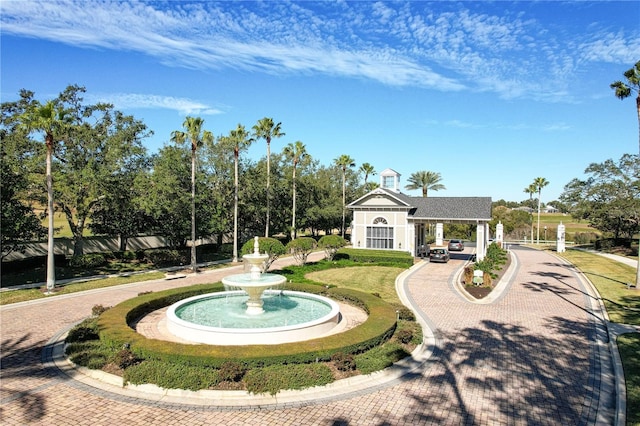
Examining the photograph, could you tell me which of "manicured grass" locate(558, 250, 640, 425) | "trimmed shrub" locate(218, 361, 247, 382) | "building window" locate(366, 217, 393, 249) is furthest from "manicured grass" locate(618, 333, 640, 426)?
"building window" locate(366, 217, 393, 249)

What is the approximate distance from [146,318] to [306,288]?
8.11 metres

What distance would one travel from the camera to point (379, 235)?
138 feet

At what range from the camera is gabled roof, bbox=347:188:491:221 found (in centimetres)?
3925

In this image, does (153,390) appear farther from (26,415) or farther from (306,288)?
(306,288)

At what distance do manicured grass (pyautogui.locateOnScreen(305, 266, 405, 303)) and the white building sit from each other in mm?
7793

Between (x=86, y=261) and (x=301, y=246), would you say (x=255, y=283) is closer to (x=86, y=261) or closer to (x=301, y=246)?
(x=301, y=246)

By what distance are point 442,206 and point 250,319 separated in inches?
1225

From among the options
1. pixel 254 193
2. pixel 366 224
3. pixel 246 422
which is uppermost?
pixel 254 193

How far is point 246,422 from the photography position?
9016 mm

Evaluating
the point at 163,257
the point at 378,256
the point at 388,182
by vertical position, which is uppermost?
the point at 388,182

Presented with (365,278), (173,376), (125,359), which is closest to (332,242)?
(365,278)

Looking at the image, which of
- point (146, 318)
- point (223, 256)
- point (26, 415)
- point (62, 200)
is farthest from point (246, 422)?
point (223, 256)

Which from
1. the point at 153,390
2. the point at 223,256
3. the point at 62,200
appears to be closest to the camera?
the point at 153,390

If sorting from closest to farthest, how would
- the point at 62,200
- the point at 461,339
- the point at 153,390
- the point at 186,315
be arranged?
the point at 153,390, the point at 461,339, the point at 186,315, the point at 62,200
